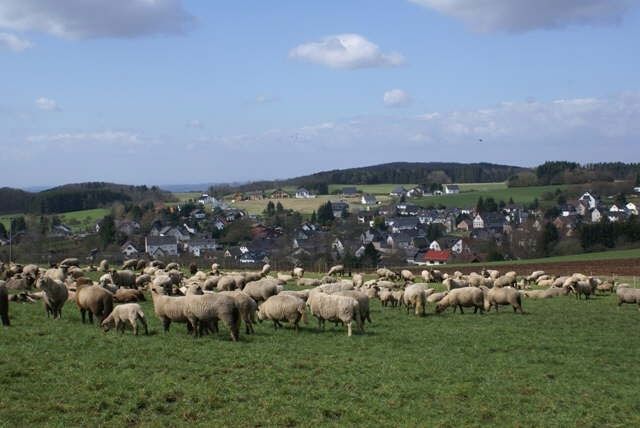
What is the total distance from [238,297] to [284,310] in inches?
70.5

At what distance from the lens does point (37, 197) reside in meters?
149

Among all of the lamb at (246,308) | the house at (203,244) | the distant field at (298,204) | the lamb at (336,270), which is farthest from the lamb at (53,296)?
the distant field at (298,204)

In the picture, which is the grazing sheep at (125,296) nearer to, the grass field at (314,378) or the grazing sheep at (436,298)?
the grass field at (314,378)

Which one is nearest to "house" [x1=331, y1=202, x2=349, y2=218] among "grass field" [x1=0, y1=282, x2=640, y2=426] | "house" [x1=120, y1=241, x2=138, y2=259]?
"house" [x1=120, y1=241, x2=138, y2=259]

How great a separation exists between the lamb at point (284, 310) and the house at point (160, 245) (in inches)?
3145

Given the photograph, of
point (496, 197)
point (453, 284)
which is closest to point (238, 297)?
point (453, 284)

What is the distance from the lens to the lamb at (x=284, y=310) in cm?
2161

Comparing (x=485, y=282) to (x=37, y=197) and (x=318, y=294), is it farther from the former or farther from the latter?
(x=37, y=197)

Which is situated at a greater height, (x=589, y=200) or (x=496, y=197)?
(x=496, y=197)

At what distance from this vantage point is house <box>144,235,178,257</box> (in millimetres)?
101250

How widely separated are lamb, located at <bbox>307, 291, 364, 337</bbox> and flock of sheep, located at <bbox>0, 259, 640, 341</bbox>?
1.3 inches

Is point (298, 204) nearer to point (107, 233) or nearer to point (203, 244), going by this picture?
point (203, 244)

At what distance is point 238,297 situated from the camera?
67.6 feet

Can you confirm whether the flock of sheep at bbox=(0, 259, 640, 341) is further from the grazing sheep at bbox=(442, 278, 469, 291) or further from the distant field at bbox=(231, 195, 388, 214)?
the distant field at bbox=(231, 195, 388, 214)
